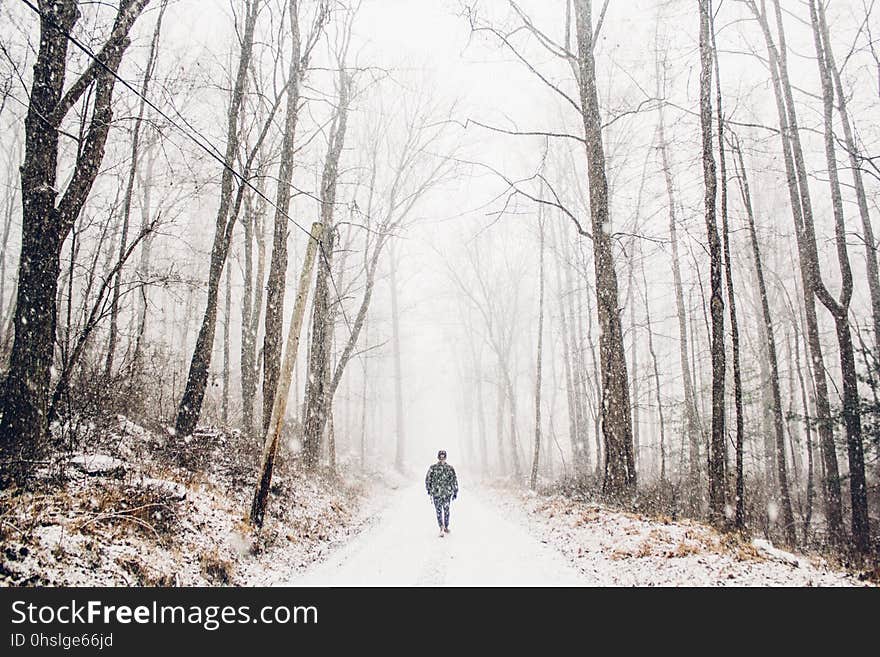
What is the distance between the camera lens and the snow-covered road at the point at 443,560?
5973 mm

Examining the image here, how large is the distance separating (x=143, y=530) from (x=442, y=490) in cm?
583

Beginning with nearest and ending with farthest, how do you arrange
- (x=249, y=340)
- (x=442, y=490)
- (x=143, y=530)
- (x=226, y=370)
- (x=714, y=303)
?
1. (x=143, y=530)
2. (x=714, y=303)
3. (x=442, y=490)
4. (x=249, y=340)
5. (x=226, y=370)

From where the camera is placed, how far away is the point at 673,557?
20.3 ft

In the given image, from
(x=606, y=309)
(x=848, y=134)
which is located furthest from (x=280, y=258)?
(x=848, y=134)

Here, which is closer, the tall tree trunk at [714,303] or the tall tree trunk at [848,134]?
the tall tree trunk at [714,303]

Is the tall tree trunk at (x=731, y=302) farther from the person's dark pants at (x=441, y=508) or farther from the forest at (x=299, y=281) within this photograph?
the person's dark pants at (x=441, y=508)

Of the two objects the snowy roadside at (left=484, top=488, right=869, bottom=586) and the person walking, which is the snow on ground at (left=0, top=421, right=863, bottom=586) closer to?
the snowy roadside at (left=484, top=488, right=869, bottom=586)

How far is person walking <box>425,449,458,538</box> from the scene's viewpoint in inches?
392

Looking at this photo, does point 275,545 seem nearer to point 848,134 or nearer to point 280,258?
point 280,258

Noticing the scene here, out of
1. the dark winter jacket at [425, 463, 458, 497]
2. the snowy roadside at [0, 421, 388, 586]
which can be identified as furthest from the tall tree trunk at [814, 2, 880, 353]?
the snowy roadside at [0, 421, 388, 586]

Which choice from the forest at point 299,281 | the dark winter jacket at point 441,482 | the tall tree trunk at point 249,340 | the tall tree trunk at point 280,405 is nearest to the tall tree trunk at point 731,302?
the forest at point 299,281

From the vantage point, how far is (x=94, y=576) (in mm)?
4434

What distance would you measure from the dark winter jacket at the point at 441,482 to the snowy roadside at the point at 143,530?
2.15 metres
